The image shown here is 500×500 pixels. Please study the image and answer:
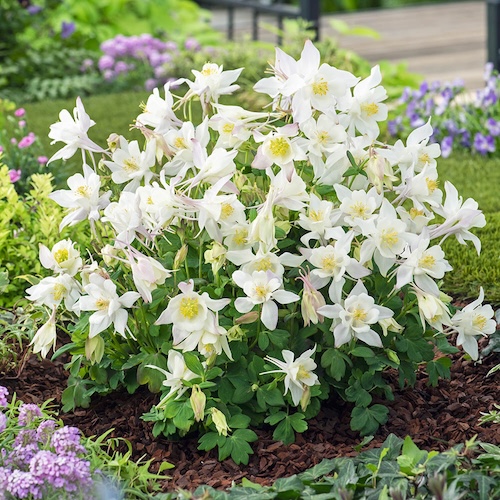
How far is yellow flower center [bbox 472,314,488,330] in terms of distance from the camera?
248 cm

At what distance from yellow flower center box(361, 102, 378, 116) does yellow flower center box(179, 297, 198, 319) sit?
658 mm

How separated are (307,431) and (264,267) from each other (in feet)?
1.71

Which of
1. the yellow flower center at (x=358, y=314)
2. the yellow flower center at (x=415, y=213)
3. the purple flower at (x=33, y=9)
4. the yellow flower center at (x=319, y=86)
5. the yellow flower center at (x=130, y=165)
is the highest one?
the yellow flower center at (x=319, y=86)

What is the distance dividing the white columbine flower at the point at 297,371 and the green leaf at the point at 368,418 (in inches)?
7.5

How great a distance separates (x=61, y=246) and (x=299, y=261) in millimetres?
603

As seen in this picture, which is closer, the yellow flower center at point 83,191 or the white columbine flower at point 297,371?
the white columbine flower at point 297,371

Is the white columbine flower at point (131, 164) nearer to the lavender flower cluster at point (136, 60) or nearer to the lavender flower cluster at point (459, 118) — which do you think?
the lavender flower cluster at point (459, 118)

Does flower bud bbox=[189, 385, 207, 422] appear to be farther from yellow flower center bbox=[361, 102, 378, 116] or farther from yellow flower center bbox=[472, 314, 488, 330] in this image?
yellow flower center bbox=[361, 102, 378, 116]

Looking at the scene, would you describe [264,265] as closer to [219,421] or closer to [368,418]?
[219,421]

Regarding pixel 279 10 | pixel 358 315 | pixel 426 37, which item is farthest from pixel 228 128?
pixel 426 37

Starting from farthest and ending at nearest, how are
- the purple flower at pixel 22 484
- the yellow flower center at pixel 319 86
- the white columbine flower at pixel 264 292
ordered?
the yellow flower center at pixel 319 86 → the white columbine flower at pixel 264 292 → the purple flower at pixel 22 484

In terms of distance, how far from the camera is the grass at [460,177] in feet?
11.1

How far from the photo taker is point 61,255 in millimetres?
2486

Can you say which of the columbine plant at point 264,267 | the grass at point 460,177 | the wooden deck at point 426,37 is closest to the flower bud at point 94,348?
the columbine plant at point 264,267
